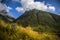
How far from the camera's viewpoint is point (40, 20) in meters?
5.01

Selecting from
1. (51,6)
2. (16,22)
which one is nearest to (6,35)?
(16,22)

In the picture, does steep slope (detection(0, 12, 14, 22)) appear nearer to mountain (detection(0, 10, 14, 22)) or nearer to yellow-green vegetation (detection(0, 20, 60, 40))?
mountain (detection(0, 10, 14, 22))

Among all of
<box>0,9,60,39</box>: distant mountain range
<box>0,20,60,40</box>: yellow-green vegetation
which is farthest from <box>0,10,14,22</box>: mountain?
<box>0,20,60,40</box>: yellow-green vegetation

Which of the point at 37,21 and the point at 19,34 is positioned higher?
the point at 37,21

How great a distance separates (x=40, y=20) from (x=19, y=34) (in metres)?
0.70

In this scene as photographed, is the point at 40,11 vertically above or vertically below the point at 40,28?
above

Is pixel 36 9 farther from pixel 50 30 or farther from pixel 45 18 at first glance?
pixel 50 30

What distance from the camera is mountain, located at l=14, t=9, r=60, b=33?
4.93 metres

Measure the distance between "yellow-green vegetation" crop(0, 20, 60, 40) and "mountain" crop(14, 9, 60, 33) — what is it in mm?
137

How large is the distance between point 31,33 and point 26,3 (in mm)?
888

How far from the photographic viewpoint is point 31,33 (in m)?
4.95

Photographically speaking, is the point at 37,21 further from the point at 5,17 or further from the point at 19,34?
the point at 5,17

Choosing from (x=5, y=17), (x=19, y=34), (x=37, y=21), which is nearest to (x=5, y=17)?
(x=5, y=17)

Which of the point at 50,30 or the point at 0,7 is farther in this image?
the point at 0,7
